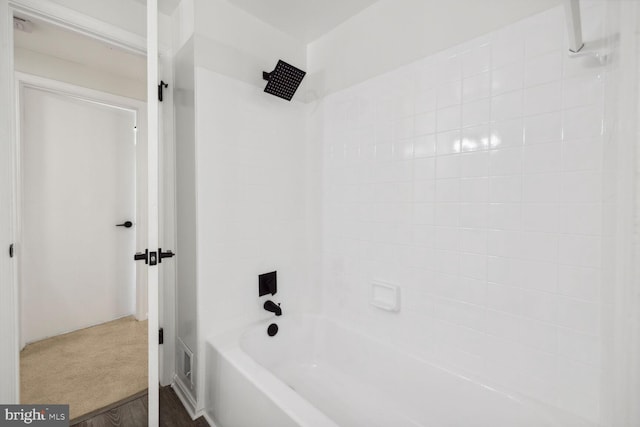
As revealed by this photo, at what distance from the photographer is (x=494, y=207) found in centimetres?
116

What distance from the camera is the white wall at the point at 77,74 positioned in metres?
1.92

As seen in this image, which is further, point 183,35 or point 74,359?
point 74,359

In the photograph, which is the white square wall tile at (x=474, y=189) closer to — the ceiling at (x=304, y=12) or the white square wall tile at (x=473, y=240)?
the white square wall tile at (x=473, y=240)

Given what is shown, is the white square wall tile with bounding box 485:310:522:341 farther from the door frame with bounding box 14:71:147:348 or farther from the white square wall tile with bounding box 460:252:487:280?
the door frame with bounding box 14:71:147:348

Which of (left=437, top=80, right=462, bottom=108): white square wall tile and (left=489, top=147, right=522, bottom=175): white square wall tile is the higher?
(left=437, top=80, right=462, bottom=108): white square wall tile

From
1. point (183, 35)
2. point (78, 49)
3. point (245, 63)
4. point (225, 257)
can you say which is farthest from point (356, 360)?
point (78, 49)

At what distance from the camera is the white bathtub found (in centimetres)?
106

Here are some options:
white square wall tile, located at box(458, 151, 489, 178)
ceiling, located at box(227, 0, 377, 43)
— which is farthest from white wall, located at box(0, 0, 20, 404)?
white square wall tile, located at box(458, 151, 489, 178)

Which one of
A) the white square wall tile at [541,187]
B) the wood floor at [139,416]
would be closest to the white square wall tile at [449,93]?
the white square wall tile at [541,187]

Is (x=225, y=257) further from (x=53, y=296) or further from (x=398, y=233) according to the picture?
(x=53, y=296)

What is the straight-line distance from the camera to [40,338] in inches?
85.0

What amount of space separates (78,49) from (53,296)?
1897 mm

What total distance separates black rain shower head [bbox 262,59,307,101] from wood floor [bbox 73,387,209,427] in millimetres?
1939

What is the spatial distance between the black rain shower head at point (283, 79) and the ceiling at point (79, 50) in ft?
2.63
